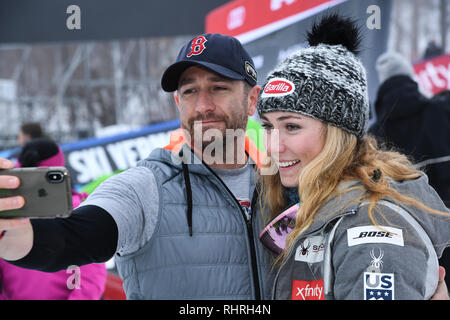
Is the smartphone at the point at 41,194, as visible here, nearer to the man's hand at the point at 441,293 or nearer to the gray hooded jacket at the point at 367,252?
the gray hooded jacket at the point at 367,252

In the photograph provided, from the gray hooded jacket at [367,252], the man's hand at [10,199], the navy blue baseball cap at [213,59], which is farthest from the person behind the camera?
the navy blue baseball cap at [213,59]

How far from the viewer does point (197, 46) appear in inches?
66.6

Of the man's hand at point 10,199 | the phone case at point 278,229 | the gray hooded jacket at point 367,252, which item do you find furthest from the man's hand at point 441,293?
the man's hand at point 10,199

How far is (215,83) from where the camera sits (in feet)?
5.63

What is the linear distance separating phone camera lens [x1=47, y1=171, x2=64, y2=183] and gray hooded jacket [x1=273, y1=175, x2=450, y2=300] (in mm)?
694

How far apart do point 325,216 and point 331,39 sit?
2.23 feet

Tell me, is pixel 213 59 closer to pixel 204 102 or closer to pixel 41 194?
pixel 204 102

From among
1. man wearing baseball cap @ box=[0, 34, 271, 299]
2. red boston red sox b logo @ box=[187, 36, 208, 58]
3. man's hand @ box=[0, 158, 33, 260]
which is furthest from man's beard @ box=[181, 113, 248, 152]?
man's hand @ box=[0, 158, 33, 260]

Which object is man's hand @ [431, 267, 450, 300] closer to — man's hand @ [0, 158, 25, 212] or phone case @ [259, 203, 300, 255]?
phone case @ [259, 203, 300, 255]

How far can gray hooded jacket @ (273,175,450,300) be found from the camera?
1.09 metres

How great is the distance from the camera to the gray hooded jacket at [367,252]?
1087mm

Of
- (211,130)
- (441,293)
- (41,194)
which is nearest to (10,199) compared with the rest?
(41,194)
